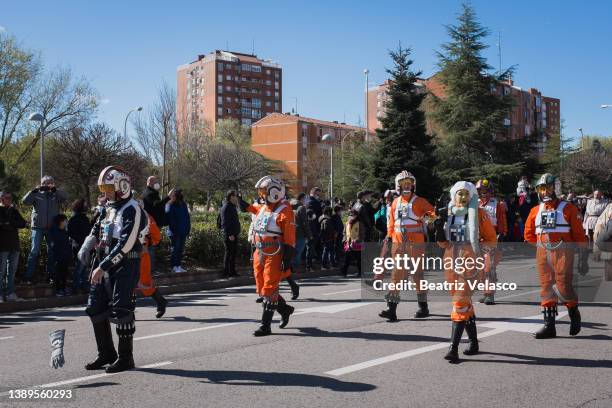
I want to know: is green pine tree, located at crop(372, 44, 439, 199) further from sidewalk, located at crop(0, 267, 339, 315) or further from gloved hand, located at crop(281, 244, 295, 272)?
gloved hand, located at crop(281, 244, 295, 272)

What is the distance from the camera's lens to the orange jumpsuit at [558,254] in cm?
836

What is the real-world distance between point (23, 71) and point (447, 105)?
2668 cm

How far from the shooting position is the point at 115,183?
22.3 feet

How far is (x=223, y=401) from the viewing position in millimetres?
5586

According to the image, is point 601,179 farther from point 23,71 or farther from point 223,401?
point 223,401

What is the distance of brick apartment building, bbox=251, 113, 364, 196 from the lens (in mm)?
103625

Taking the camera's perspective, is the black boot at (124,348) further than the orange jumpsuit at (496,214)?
No

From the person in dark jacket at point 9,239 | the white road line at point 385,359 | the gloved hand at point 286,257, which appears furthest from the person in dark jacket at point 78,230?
the white road line at point 385,359

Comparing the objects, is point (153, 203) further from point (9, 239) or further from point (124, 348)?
point (124, 348)

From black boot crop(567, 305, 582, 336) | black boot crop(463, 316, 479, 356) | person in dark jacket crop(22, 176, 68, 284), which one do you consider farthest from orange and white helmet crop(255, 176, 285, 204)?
person in dark jacket crop(22, 176, 68, 284)

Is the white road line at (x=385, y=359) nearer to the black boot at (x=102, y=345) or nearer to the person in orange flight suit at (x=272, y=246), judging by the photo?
the person in orange flight suit at (x=272, y=246)

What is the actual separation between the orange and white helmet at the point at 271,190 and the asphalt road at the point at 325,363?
1754mm

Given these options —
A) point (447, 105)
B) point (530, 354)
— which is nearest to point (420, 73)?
point (447, 105)
